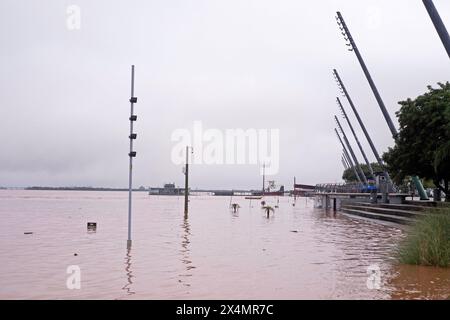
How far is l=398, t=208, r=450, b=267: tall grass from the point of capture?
12.5 m

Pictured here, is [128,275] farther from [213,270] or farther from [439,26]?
[439,26]

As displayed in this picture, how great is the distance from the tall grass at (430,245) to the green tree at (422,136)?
17.2 meters

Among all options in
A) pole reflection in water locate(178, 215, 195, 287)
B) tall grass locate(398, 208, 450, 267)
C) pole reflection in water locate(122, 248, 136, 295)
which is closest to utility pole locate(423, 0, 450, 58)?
tall grass locate(398, 208, 450, 267)

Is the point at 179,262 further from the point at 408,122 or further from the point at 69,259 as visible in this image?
the point at 408,122

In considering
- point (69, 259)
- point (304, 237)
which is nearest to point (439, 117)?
point (304, 237)

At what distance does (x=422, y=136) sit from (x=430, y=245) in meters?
20.7

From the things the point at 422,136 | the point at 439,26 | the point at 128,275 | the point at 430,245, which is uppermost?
the point at 439,26

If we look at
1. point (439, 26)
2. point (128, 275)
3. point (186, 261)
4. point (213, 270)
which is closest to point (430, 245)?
point (213, 270)

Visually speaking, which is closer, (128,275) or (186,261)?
(128,275)

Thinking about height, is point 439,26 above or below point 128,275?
above

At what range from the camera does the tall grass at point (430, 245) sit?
1248 cm

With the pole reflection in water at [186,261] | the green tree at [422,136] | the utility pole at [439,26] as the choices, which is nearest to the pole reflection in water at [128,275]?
the pole reflection in water at [186,261]

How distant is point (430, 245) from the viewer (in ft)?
41.8
